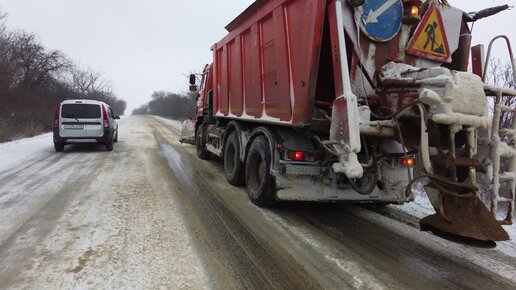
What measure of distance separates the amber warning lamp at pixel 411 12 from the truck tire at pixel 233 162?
12.2ft

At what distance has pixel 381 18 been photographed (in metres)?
5.04

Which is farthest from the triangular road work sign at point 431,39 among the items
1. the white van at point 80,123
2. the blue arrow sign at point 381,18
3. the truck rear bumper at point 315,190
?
the white van at point 80,123

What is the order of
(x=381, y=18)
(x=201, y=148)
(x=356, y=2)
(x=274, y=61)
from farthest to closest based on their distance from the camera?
(x=201, y=148), (x=274, y=61), (x=381, y=18), (x=356, y=2)

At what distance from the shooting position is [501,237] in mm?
3604

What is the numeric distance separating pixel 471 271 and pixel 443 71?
6.48 ft

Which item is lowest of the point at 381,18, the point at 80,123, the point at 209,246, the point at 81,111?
the point at 209,246

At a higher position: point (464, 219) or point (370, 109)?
point (370, 109)

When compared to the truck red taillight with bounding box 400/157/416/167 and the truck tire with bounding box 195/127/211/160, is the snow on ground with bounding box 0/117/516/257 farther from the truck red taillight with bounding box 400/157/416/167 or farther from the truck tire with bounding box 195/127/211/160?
the truck tire with bounding box 195/127/211/160

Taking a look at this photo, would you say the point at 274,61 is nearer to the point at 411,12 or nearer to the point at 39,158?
the point at 411,12

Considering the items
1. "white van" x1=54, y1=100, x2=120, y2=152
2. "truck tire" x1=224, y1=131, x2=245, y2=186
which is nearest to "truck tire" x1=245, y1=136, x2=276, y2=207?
"truck tire" x1=224, y1=131, x2=245, y2=186

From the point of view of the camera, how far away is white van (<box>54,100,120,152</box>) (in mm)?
13070

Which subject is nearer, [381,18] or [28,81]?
[381,18]

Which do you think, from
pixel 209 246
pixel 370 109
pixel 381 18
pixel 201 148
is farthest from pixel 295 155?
pixel 201 148

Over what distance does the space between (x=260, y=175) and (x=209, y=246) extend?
7.19 ft
